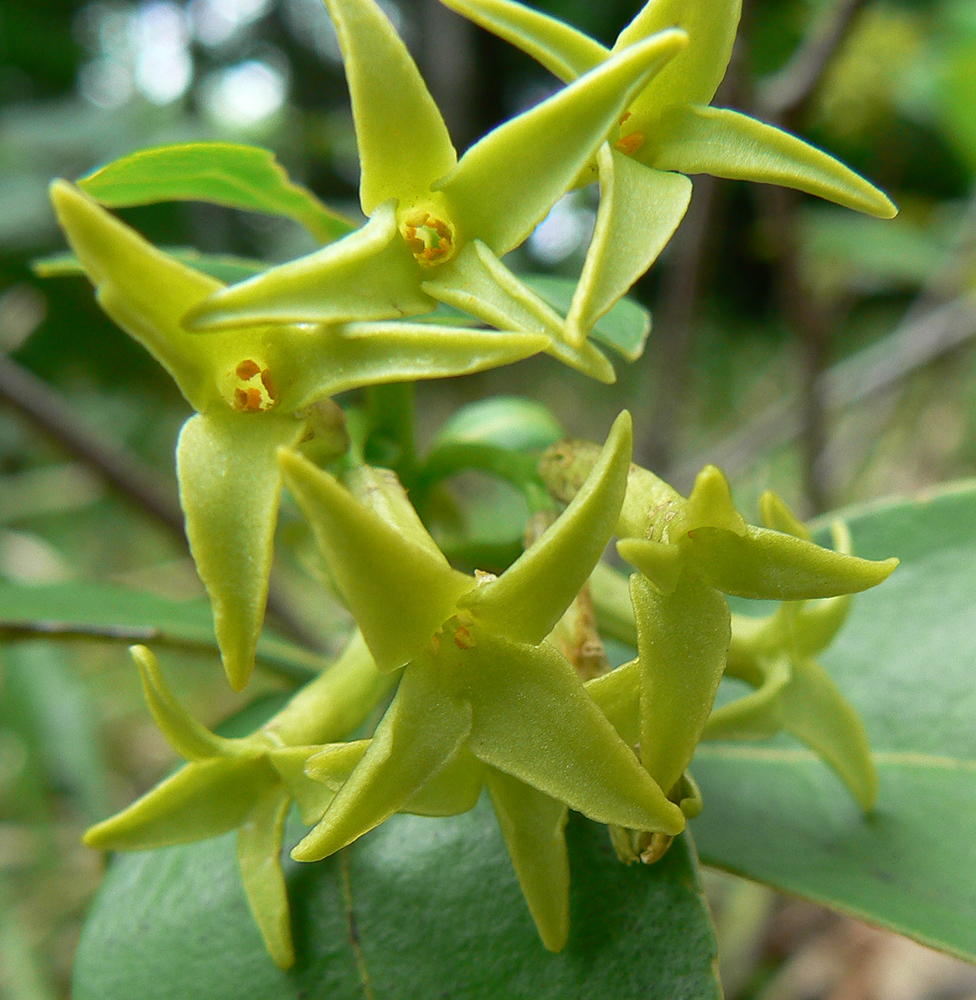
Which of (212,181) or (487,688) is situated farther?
(212,181)

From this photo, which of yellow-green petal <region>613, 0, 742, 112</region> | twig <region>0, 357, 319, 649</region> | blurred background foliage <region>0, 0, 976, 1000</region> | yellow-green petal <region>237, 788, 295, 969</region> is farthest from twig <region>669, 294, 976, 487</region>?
yellow-green petal <region>237, 788, 295, 969</region>

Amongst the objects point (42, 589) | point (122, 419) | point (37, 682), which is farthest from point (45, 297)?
point (42, 589)

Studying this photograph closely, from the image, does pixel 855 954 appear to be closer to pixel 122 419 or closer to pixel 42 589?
pixel 42 589

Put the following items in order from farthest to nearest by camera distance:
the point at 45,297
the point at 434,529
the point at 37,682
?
1. the point at 45,297
2. the point at 37,682
3. the point at 434,529

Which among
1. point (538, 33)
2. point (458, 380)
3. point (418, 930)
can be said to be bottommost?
point (458, 380)

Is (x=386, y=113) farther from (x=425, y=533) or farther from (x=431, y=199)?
(x=425, y=533)

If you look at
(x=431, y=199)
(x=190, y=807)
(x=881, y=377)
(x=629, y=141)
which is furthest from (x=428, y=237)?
(x=881, y=377)
